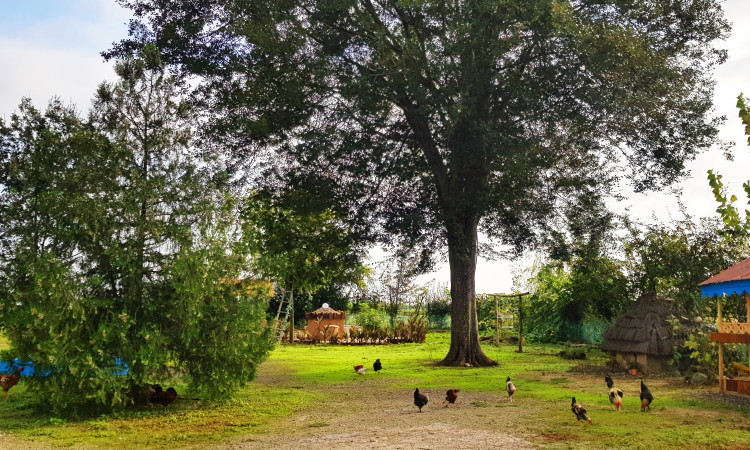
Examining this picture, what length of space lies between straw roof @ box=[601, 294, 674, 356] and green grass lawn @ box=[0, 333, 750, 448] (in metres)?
1.03

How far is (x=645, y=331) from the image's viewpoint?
58.7ft

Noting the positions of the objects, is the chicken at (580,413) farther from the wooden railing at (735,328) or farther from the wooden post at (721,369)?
the wooden post at (721,369)

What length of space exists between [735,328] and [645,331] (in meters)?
4.24

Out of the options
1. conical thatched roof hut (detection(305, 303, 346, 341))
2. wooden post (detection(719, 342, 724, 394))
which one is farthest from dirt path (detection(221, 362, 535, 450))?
conical thatched roof hut (detection(305, 303, 346, 341))

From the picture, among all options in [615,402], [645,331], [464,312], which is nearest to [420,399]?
[615,402]

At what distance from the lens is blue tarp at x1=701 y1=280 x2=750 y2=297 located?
1292 centimetres

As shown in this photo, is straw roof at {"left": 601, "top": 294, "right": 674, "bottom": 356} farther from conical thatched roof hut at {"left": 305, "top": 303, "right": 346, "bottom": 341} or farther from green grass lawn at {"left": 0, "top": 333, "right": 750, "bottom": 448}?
conical thatched roof hut at {"left": 305, "top": 303, "right": 346, "bottom": 341}

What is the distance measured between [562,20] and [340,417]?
36.0 feet

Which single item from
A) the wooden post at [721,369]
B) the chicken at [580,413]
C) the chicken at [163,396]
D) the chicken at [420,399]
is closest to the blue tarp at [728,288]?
the wooden post at [721,369]

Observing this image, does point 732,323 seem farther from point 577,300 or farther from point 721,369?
point 577,300

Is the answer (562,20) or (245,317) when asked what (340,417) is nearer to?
(245,317)

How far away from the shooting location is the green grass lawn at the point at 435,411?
31.8 feet

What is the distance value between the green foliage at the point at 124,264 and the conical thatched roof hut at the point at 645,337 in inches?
400

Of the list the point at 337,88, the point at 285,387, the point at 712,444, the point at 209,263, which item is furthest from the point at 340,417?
the point at 337,88
